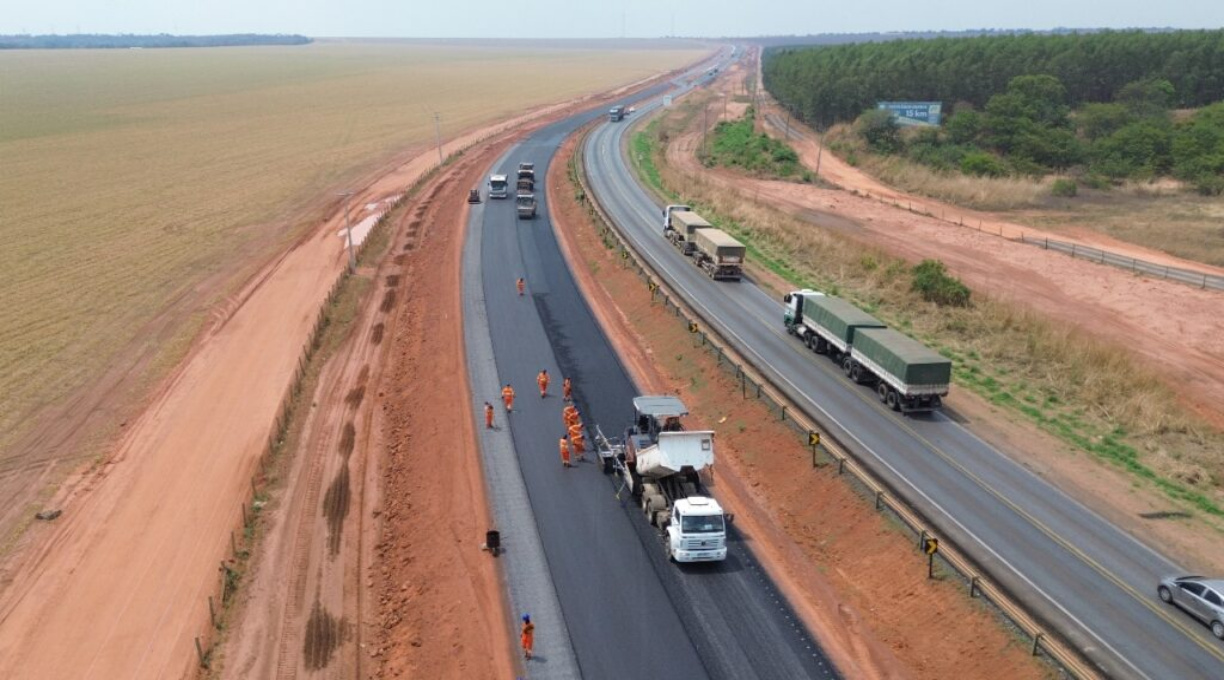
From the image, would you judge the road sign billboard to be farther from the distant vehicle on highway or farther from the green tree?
the distant vehicle on highway

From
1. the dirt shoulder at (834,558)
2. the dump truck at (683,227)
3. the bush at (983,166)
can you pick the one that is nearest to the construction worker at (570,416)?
the dirt shoulder at (834,558)

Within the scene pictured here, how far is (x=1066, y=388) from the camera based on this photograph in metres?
45.2

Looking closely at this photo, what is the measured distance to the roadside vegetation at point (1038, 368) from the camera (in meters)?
37.8

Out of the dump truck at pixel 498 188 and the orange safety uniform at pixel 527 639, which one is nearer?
the orange safety uniform at pixel 527 639

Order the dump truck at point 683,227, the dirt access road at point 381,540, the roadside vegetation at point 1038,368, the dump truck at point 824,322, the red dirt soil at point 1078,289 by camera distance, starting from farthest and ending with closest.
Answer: the dump truck at point 683,227 → the red dirt soil at point 1078,289 → the dump truck at point 824,322 → the roadside vegetation at point 1038,368 → the dirt access road at point 381,540

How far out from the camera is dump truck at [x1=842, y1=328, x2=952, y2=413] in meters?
40.2

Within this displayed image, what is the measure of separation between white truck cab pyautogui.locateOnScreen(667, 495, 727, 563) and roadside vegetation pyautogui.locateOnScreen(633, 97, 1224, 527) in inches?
693

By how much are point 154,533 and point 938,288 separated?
154 feet

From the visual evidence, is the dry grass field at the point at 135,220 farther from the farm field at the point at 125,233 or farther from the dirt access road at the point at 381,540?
the dirt access road at the point at 381,540

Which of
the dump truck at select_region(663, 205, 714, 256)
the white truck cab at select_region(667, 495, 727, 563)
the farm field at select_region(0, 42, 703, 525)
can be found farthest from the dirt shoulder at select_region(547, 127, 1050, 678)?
the farm field at select_region(0, 42, 703, 525)

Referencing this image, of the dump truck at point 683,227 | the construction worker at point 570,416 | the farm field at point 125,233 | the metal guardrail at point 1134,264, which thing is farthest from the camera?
the dump truck at point 683,227

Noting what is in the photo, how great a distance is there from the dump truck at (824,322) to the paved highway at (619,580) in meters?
10.5

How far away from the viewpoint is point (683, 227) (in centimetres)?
7275

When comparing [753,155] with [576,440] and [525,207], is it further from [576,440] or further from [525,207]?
[576,440]
